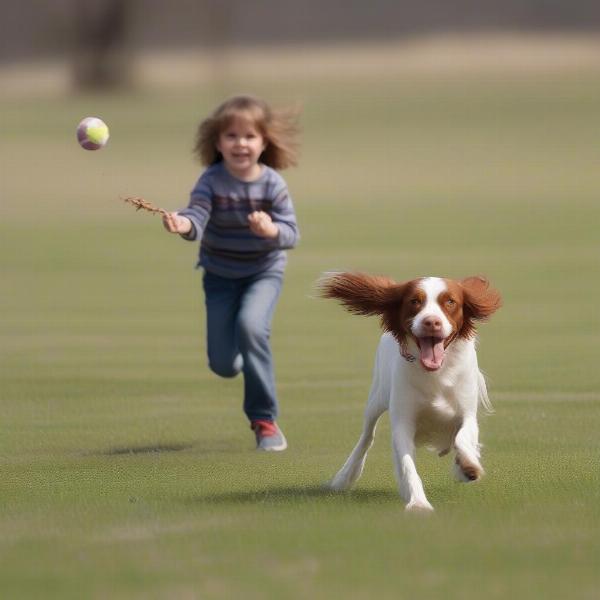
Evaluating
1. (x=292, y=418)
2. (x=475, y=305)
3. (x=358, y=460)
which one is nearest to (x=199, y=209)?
(x=292, y=418)

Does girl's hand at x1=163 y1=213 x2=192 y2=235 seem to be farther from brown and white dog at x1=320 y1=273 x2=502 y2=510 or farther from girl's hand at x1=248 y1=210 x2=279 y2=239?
brown and white dog at x1=320 y1=273 x2=502 y2=510

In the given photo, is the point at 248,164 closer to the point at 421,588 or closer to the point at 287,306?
the point at 421,588

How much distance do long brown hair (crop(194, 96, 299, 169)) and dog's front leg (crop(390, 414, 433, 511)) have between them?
3.17 m

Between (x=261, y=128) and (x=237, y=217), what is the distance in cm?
55

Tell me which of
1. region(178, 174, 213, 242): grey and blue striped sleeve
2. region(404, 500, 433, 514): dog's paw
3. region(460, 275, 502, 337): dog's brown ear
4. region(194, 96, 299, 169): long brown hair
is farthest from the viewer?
region(194, 96, 299, 169): long brown hair

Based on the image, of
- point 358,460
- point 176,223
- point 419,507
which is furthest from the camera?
point 176,223

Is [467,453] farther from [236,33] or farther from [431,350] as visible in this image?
[236,33]

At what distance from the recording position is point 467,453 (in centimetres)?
832

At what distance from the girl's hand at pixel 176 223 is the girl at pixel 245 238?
0.21 metres

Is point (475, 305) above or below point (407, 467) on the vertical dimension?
above

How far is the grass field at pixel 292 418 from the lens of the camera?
7.21 meters

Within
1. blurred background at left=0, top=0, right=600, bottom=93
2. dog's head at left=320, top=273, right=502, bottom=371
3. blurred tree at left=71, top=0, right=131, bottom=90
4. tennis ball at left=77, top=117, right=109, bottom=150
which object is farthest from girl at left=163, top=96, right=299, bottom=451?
blurred tree at left=71, top=0, right=131, bottom=90

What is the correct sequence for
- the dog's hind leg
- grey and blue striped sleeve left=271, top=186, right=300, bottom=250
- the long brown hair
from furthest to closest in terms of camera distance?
1. the long brown hair
2. grey and blue striped sleeve left=271, top=186, right=300, bottom=250
3. the dog's hind leg

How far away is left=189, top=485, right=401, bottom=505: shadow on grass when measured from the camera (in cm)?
880
